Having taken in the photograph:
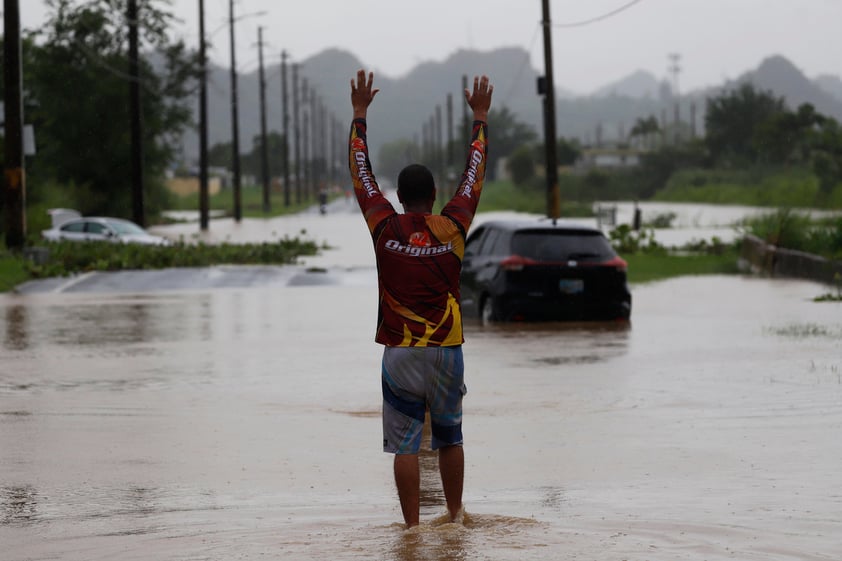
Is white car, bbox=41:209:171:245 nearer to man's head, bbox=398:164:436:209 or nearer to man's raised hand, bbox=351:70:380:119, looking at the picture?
man's raised hand, bbox=351:70:380:119

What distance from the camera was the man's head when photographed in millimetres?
7402

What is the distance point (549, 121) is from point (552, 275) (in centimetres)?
1825

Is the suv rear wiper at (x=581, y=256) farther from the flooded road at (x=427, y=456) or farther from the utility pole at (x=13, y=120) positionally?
the utility pole at (x=13, y=120)

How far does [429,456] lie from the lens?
1024 centimetres

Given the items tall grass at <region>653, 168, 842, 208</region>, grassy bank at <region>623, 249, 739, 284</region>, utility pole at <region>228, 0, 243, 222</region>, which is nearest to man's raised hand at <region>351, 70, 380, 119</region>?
grassy bank at <region>623, 249, 739, 284</region>

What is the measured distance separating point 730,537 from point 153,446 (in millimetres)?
4660

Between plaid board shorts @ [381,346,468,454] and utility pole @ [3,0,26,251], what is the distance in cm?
2604

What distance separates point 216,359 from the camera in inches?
651

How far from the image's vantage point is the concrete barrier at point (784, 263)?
27.7 metres

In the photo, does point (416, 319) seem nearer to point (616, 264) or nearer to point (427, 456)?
point (427, 456)

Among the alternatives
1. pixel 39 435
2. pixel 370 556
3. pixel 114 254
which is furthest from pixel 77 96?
pixel 370 556

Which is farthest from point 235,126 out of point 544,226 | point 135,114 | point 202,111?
point 544,226

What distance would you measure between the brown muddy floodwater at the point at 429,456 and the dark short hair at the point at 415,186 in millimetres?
1631

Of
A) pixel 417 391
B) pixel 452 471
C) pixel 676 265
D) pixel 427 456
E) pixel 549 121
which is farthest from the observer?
pixel 549 121
